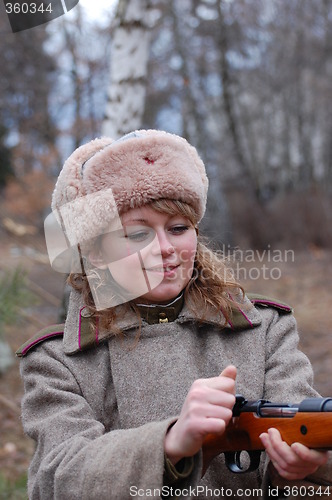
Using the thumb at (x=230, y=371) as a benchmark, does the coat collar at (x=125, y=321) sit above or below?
below

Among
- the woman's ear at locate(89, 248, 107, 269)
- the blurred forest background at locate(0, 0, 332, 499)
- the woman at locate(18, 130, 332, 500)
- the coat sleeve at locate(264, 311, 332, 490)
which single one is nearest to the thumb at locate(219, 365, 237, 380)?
the woman at locate(18, 130, 332, 500)

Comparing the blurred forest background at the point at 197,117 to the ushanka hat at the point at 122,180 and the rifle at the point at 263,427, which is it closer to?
the ushanka hat at the point at 122,180

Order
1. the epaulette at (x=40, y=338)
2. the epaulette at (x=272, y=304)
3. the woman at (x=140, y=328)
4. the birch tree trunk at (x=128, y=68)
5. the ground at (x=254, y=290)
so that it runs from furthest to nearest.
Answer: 1. the ground at (x=254, y=290)
2. the birch tree trunk at (x=128, y=68)
3. the epaulette at (x=272, y=304)
4. the epaulette at (x=40, y=338)
5. the woman at (x=140, y=328)

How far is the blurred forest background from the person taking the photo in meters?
5.03

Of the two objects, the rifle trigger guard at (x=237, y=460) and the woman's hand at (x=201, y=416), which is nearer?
the woman's hand at (x=201, y=416)

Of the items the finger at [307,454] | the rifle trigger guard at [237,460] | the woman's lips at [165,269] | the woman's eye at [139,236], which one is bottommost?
the rifle trigger guard at [237,460]

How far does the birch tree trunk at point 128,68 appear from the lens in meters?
3.94

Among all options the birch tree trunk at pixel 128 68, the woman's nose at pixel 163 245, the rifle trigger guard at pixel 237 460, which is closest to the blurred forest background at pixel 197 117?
the birch tree trunk at pixel 128 68

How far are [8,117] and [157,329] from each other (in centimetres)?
1462

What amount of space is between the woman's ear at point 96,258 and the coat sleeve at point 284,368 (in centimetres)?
63

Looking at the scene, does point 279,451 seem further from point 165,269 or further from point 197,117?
point 197,117

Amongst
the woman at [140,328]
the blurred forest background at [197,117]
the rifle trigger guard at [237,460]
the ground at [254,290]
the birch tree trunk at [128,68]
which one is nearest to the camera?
the rifle trigger guard at [237,460]

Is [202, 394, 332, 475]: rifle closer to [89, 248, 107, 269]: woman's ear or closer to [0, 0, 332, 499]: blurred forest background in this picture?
[89, 248, 107, 269]: woman's ear

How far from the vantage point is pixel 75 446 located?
67.1 inches
